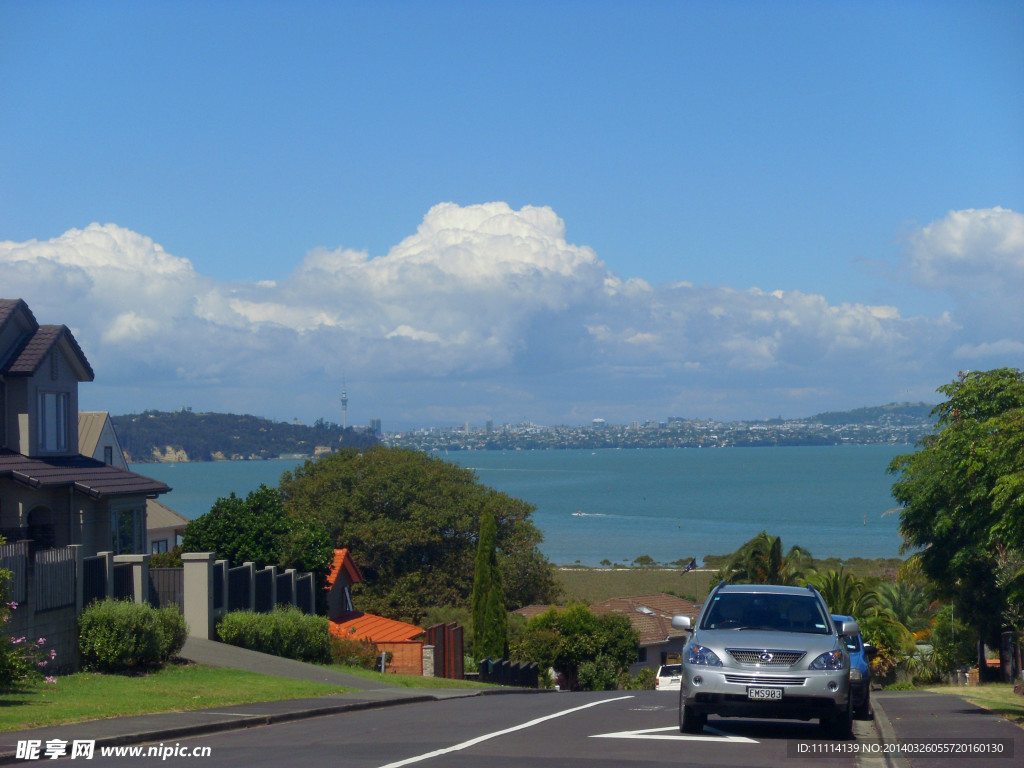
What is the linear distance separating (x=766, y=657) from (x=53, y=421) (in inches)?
854

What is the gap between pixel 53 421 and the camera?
2728cm

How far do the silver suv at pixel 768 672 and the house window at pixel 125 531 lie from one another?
64.4 feet

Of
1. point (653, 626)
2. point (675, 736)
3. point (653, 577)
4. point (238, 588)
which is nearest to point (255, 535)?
point (238, 588)

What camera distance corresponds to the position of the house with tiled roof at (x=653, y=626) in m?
49.7

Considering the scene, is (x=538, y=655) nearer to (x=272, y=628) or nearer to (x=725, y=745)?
(x=272, y=628)

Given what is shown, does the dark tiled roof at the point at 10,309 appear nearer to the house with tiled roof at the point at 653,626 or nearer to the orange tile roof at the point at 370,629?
the orange tile roof at the point at 370,629

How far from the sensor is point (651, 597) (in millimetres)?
58781

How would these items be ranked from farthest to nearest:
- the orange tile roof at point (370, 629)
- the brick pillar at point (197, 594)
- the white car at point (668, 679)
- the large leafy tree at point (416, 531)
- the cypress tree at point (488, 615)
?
the large leafy tree at point (416, 531), the cypress tree at point (488, 615), the white car at point (668, 679), the orange tile roof at point (370, 629), the brick pillar at point (197, 594)

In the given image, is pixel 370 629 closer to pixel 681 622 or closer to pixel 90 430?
pixel 90 430

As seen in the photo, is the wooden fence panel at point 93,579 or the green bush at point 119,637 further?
the wooden fence panel at point 93,579

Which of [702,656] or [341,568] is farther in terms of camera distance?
[341,568]

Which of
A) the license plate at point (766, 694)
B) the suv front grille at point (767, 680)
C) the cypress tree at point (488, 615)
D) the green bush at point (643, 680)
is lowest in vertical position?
the green bush at point (643, 680)

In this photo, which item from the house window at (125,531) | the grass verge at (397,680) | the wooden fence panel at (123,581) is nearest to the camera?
the wooden fence panel at (123,581)

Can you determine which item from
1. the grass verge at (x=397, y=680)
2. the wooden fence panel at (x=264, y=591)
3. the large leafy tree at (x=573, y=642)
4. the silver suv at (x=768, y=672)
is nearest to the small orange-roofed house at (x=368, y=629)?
the wooden fence panel at (x=264, y=591)
